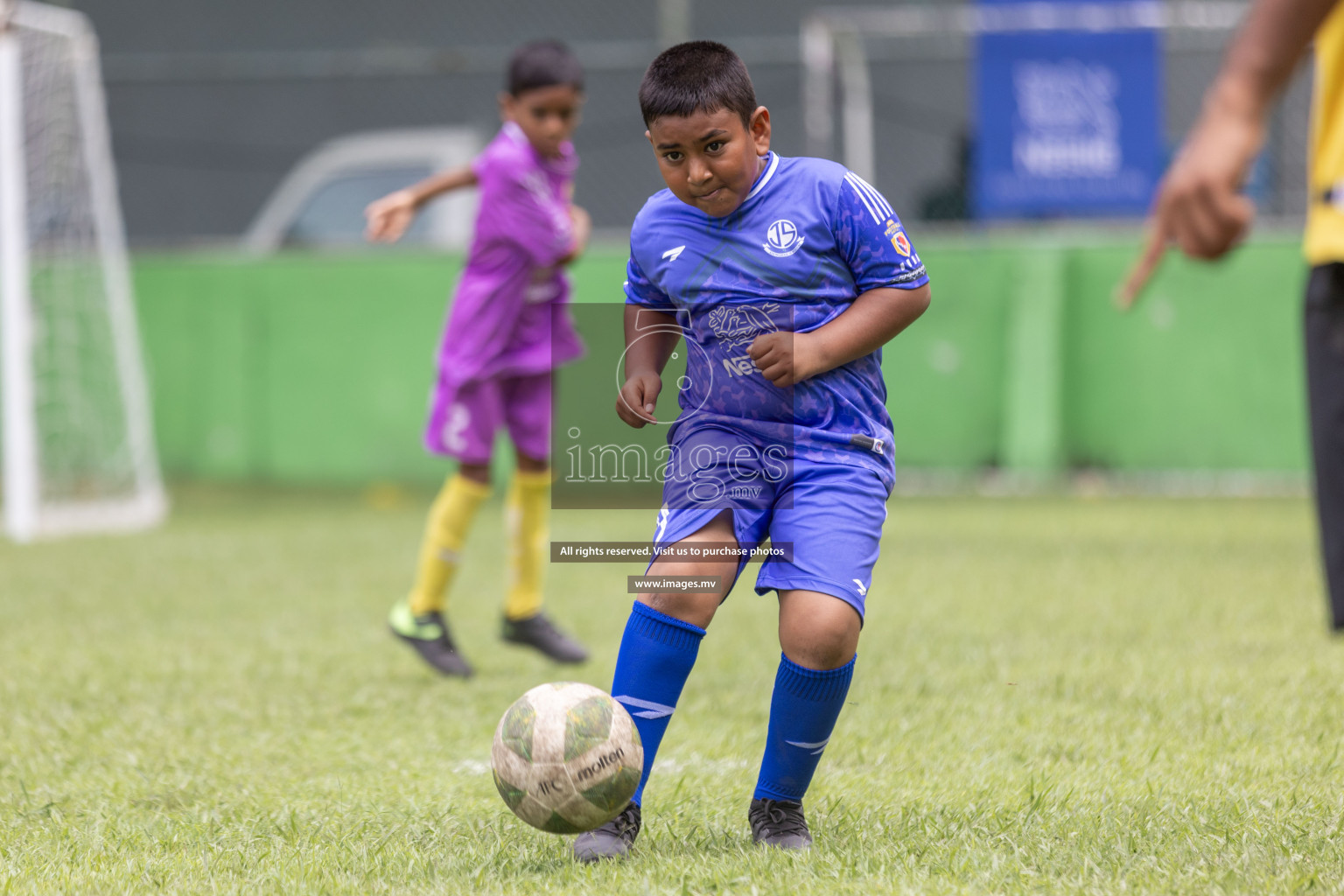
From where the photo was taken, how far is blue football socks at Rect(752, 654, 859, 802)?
114 inches

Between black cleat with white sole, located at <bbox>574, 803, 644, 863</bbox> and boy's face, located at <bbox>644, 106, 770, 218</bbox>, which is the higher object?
boy's face, located at <bbox>644, 106, 770, 218</bbox>

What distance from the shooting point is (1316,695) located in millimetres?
4176

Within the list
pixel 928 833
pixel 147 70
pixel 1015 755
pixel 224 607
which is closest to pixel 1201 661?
pixel 1015 755

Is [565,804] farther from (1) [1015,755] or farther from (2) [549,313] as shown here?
(2) [549,313]

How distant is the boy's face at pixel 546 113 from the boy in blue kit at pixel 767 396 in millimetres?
1953

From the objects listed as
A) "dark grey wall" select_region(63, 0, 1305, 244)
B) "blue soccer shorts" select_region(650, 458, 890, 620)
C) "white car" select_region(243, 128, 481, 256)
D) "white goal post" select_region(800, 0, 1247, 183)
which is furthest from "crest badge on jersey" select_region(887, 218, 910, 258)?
"dark grey wall" select_region(63, 0, 1305, 244)

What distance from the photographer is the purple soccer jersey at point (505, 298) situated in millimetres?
5059

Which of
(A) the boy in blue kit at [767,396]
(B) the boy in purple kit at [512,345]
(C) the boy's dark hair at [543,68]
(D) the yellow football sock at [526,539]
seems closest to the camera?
(A) the boy in blue kit at [767,396]

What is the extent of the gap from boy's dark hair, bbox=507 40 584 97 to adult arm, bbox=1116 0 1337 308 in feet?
10.5

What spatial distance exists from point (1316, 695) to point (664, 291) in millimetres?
2266

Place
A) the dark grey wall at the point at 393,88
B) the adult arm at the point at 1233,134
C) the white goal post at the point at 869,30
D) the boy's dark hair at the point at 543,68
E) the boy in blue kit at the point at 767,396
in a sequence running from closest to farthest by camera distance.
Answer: the adult arm at the point at 1233,134 → the boy in blue kit at the point at 767,396 → the boy's dark hair at the point at 543,68 → the white goal post at the point at 869,30 → the dark grey wall at the point at 393,88

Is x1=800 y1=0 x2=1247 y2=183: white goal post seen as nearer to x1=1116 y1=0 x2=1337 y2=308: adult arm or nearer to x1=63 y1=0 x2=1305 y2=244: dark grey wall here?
x1=63 y1=0 x2=1305 y2=244: dark grey wall

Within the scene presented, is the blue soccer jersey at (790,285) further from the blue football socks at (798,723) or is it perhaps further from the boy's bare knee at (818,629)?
the blue football socks at (798,723)

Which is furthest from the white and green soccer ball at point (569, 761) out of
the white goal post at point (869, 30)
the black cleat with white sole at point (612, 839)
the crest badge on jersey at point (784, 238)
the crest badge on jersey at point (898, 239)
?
the white goal post at point (869, 30)
